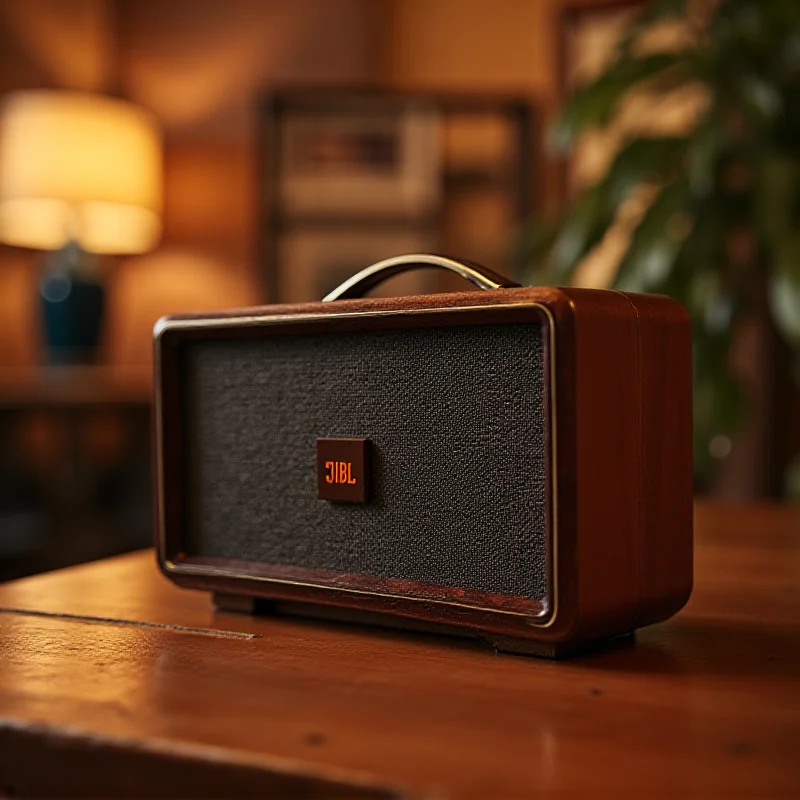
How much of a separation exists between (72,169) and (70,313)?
0.40 meters

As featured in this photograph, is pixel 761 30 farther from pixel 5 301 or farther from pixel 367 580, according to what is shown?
pixel 5 301

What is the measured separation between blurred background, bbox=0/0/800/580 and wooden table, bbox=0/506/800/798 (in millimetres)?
1631

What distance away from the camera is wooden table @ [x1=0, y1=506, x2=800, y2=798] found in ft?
1.29

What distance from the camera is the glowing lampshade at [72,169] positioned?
2824 millimetres

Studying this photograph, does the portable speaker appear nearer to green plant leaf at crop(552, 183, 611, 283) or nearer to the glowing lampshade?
green plant leaf at crop(552, 183, 611, 283)

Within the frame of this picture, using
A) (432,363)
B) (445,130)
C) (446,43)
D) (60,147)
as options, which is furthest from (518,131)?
(432,363)

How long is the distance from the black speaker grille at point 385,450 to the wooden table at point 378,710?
49 millimetres

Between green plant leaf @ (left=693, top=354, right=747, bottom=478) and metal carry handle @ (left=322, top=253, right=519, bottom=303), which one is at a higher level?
metal carry handle @ (left=322, top=253, right=519, bottom=303)

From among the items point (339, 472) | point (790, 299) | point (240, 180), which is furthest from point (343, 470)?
point (240, 180)

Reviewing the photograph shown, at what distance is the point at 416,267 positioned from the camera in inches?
25.1

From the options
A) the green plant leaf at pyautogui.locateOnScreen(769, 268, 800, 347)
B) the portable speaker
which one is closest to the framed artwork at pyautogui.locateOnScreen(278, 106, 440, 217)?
the green plant leaf at pyautogui.locateOnScreen(769, 268, 800, 347)

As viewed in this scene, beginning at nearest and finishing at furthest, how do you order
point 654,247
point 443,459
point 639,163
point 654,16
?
point 443,459
point 654,247
point 639,163
point 654,16

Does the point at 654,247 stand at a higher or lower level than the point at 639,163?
lower

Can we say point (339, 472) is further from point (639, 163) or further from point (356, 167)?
point (356, 167)
